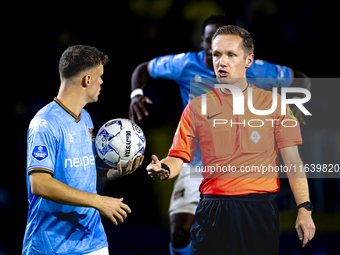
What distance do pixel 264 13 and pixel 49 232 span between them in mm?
5759

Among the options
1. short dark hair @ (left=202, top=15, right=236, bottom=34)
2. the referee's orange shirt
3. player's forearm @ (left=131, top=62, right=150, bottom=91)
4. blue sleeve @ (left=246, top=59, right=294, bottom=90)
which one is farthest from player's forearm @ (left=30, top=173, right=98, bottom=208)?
short dark hair @ (left=202, top=15, right=236, bottom=34)

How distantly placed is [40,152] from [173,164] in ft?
2.35

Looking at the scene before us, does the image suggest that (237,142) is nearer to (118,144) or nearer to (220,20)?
(118,144)

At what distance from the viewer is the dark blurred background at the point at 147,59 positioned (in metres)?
5.48

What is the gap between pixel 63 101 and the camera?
2207 millimetres

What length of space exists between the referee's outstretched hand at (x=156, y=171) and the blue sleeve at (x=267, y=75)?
72.3 inches

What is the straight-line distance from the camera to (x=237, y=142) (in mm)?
2143

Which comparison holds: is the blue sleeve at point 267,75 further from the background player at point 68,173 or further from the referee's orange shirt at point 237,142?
the background player at point 68,173

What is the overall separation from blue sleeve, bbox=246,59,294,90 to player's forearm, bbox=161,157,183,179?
164cm

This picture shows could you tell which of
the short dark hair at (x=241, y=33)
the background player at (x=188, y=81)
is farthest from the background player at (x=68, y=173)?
the background player at (x=188, y=81)

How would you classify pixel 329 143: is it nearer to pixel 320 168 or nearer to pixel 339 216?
pixel 320 168

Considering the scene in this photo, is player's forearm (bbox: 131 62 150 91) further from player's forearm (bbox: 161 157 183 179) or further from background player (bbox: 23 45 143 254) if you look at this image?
player's forearm (bbox: 161 157 183 179)

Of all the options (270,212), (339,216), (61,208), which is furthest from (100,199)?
(339,216)

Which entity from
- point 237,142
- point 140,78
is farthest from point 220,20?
point 237,142
